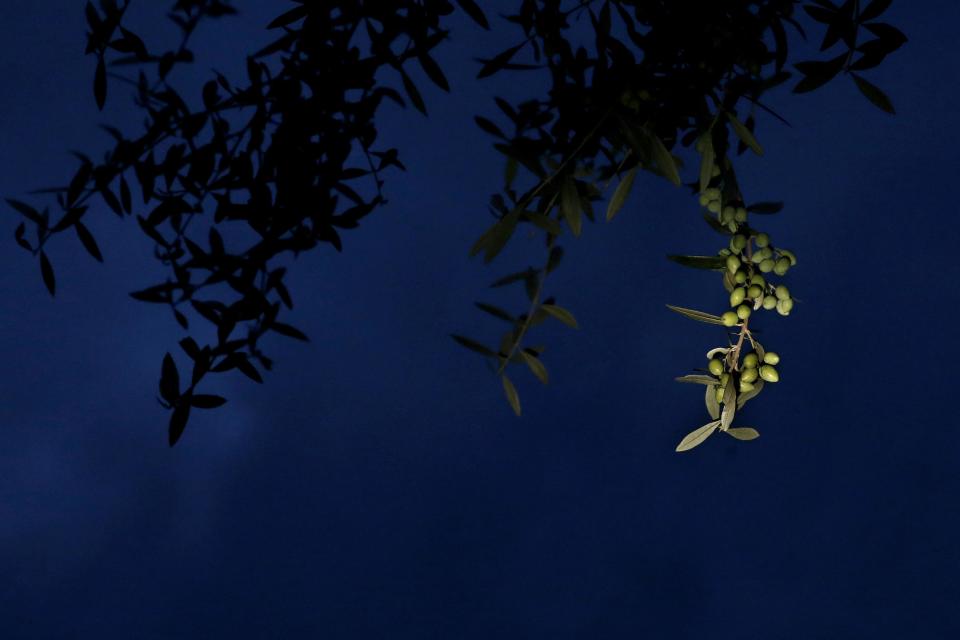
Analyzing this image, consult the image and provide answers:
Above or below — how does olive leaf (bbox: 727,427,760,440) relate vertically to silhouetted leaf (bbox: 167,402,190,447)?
above

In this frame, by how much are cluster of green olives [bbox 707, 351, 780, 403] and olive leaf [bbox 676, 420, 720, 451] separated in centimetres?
7

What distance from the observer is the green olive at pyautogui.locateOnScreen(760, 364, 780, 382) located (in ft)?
4.66

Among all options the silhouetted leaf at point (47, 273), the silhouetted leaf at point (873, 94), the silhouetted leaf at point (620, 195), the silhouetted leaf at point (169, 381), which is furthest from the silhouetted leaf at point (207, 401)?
the silhouetted leaf at point (873, 94)

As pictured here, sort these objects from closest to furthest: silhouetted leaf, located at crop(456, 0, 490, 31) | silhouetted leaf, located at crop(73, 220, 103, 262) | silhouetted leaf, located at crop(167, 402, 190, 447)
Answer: silhouetted leaf, located at crop(167, 402, 190, 447) < silhouetted leaf, located at crop(73, 220, 103, 262) < silhouetted leaf, located at crop(456, 0, 490, 31)

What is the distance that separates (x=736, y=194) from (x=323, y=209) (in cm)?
70

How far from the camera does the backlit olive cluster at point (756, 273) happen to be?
4.57ft

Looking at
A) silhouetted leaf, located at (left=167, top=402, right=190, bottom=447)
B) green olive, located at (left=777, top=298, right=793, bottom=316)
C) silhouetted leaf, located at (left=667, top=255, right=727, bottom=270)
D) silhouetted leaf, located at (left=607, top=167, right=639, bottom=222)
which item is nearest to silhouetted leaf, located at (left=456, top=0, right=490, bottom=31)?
silhouetted leaf, located at (left=607, top=167, right=639, bottom=222)

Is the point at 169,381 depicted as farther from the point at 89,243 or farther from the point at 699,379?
the point at 699,379

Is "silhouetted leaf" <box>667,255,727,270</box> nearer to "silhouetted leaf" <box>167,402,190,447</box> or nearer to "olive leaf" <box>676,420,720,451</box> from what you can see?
"olive leaf" <box>676,420,720,451</box>

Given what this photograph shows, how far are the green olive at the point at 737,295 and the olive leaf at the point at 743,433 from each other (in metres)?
0.26

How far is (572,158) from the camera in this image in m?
1.27

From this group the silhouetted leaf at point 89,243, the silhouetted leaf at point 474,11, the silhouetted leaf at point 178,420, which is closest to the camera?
the silhouetted leaf at point 178,420

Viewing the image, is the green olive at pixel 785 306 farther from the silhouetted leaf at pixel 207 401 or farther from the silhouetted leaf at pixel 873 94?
the silhouetted leaf at pixel 207 401

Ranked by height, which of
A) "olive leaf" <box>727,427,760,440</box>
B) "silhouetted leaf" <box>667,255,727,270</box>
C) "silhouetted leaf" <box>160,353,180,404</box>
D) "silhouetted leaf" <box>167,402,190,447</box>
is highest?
"silhouetted leaf" <box>667,255,727,270</box>
